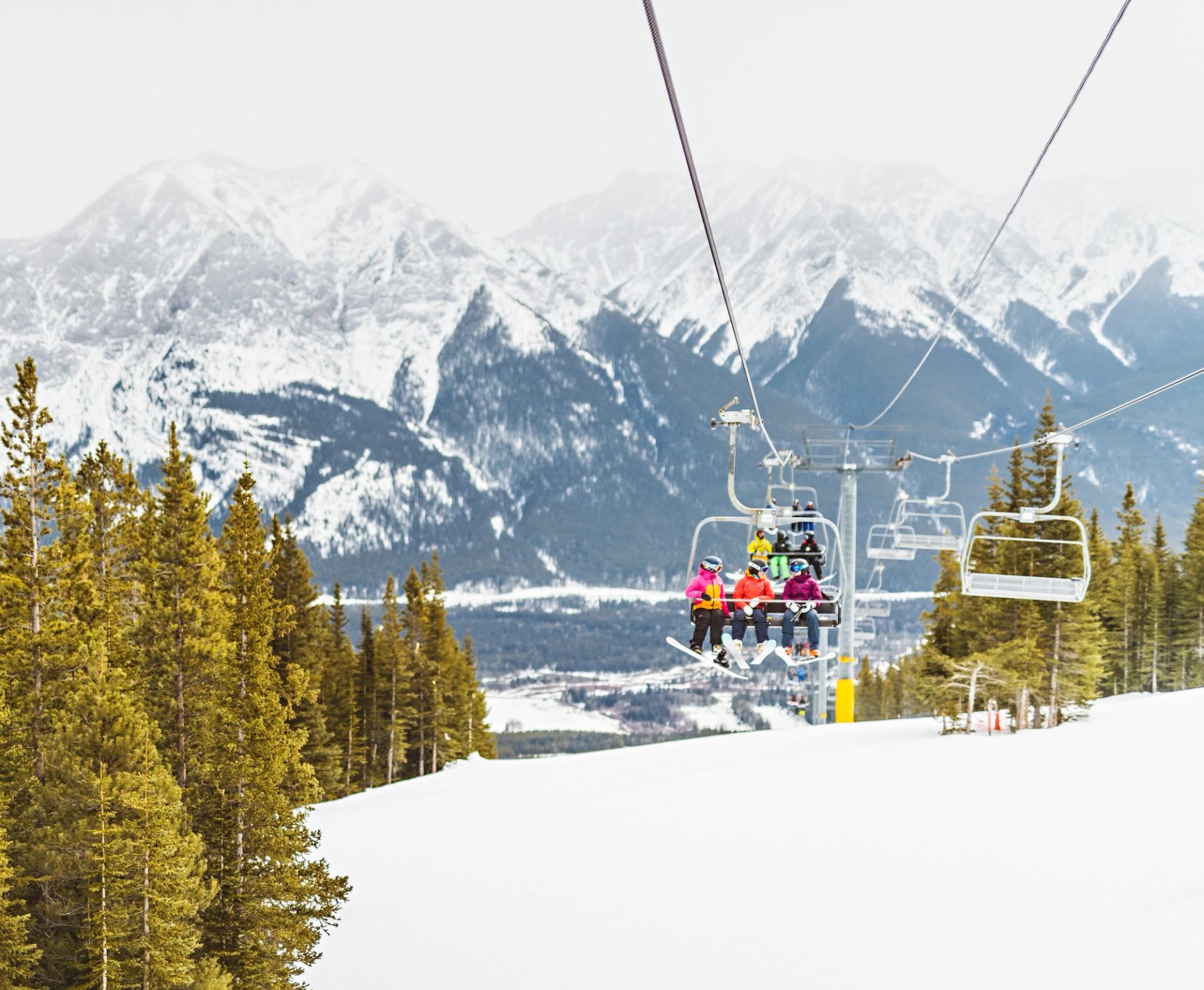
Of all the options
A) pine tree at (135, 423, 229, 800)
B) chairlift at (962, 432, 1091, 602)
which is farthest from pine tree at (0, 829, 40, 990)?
chairlift at (962, 432, 1091, 602)

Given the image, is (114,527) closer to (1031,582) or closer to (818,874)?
(818,874)

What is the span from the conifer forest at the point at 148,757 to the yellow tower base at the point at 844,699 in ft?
48.4

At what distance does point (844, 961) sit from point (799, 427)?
16.6 metres

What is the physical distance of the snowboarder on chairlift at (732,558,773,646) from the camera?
16.2 m

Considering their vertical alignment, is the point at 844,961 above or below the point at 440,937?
above

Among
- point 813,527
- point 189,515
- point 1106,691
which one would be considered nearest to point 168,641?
Answer: point 189,515

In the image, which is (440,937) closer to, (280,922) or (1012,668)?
(280,922)

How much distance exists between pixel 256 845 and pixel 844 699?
1672 centimetres

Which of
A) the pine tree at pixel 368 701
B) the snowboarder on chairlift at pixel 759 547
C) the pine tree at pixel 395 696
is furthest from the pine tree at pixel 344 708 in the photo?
the snowboarder on chairlift at pixel 759 547

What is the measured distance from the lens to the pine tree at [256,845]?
21797 mm

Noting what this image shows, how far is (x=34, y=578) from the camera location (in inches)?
843

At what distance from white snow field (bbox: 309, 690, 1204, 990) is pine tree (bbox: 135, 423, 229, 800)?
21.8ft

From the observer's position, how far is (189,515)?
79.5 feet

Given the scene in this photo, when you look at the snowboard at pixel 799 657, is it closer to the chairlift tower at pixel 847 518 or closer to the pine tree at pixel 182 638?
the chairlift tower at pixel 847 518
